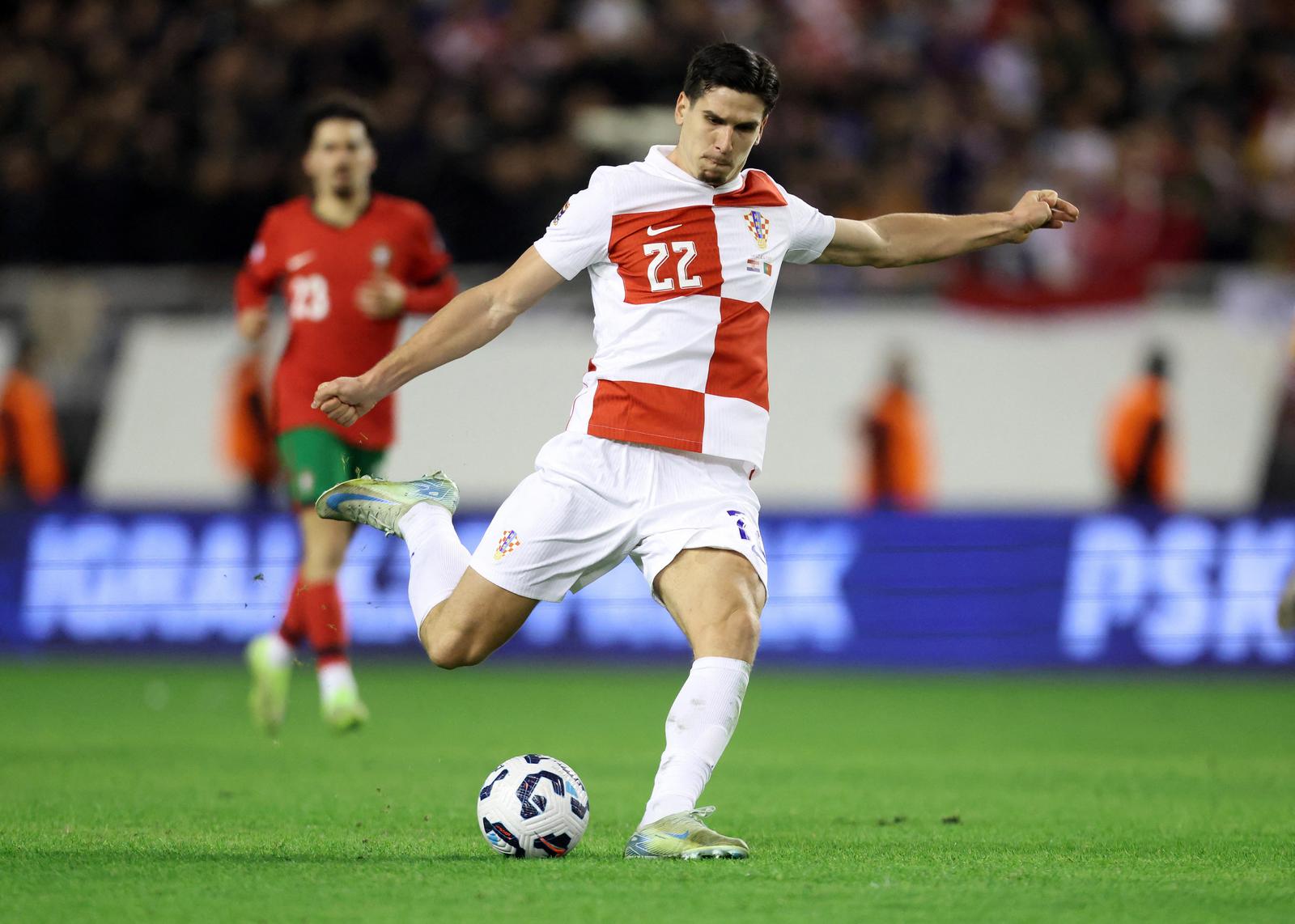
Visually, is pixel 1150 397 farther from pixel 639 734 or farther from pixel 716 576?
pixel 716 576

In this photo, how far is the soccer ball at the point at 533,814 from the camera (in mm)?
5297

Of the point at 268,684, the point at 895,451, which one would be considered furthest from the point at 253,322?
the point at 895,451

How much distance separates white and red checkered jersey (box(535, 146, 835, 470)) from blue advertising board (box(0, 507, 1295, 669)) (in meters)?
7.37

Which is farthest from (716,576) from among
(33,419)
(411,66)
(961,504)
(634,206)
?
(411,66)

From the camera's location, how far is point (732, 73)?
536cm

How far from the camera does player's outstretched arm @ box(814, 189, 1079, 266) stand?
233 inches

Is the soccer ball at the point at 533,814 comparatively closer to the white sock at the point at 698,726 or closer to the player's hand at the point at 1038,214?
the white sock at the point at 698,726

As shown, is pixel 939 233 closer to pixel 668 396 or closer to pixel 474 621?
pixel 668 396

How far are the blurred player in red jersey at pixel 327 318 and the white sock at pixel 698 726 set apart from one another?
336 cm

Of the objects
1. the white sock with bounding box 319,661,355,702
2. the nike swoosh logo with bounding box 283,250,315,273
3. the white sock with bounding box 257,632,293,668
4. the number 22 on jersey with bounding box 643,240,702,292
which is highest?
the nike swoosh logo with bounding box 283,250,315,273

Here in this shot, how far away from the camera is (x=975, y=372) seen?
15.5 m

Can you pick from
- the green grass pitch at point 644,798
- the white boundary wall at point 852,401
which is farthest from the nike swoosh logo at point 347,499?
the white boundary wall at point 852,401

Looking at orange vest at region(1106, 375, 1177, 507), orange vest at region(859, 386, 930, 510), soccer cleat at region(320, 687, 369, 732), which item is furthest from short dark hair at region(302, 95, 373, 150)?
orange vest at region(1106, 375, 1177, 507)

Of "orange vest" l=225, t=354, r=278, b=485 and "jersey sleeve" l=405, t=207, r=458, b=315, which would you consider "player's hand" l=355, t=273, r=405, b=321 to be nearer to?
"jersey sleeve" l=405, t=207, r=458, b=315
